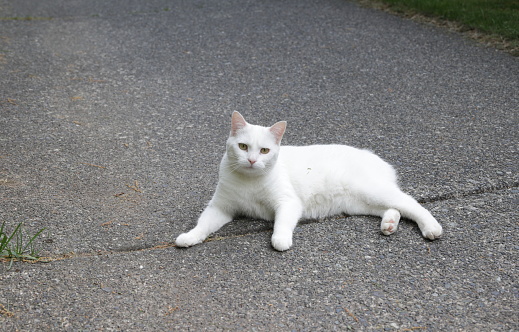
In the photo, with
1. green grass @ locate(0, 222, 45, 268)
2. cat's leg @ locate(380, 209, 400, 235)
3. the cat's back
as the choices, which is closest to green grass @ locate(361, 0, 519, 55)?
the cat's back

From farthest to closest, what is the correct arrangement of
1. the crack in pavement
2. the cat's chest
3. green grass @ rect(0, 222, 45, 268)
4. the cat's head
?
the cat's chest
the cat's head
the crack in pavement
green grass @ rect(0, 222, 45, 268)

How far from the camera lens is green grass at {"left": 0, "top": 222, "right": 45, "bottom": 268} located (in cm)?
315

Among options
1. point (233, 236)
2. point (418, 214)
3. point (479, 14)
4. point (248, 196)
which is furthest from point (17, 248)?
point (479, 14)

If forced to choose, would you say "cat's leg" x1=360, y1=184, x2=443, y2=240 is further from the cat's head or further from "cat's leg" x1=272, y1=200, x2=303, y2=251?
A: the cat's head

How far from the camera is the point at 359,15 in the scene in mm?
8867

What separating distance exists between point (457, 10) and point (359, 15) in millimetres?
1533

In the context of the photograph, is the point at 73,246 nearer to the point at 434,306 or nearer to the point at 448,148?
the point at 434,306

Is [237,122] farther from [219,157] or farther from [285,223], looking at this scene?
[219,157]

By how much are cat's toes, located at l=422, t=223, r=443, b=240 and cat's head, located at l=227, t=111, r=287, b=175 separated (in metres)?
1.02

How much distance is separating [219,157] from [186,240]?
1394mm

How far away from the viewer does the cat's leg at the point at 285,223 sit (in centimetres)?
327

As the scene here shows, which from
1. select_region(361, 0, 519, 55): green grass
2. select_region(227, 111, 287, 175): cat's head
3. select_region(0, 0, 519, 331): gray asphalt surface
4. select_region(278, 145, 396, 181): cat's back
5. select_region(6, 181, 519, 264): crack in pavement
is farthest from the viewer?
select_region(361, 0, 519, 55): green grass

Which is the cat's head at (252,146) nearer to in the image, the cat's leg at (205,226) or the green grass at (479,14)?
the cat's leg at (205,226)

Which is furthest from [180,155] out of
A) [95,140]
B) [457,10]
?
[457,10]
